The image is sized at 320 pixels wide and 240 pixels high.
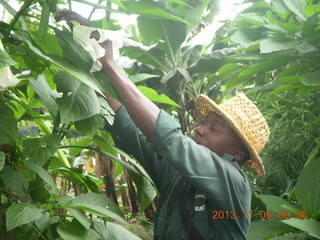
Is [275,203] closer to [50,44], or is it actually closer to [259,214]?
[259,214]

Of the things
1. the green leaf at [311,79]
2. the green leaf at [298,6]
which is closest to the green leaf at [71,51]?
the green leaf at [311,79]

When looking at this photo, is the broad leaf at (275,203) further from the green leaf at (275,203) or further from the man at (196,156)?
the man at (196,156)

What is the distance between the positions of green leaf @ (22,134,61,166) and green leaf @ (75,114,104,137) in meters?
0.08

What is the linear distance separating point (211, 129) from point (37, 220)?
71 cm

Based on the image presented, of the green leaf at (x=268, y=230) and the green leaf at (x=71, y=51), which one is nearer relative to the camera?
the green leaf at (x=71, y=51)

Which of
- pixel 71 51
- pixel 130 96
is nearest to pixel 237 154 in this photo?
pixel 130 96

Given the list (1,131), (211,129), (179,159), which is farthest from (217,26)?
(1,131)

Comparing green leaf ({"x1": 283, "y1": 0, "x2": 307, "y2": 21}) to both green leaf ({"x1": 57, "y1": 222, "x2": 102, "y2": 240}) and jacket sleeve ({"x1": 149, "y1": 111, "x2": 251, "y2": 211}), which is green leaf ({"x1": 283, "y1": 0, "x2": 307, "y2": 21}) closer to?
jacket sleeve ({"x1": 149, "y1": 111, "x2": 251, "y2": 211})

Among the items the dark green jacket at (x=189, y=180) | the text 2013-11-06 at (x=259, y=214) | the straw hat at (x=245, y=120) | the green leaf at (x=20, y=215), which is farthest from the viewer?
the straw hat at (x=245, y=120)

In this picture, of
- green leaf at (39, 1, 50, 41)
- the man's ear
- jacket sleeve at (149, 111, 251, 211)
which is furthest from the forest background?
the man's ear

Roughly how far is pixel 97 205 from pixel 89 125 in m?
0.20

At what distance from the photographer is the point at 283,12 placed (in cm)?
173

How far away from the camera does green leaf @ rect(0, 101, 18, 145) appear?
854mm

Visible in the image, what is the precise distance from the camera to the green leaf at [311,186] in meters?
1.50
